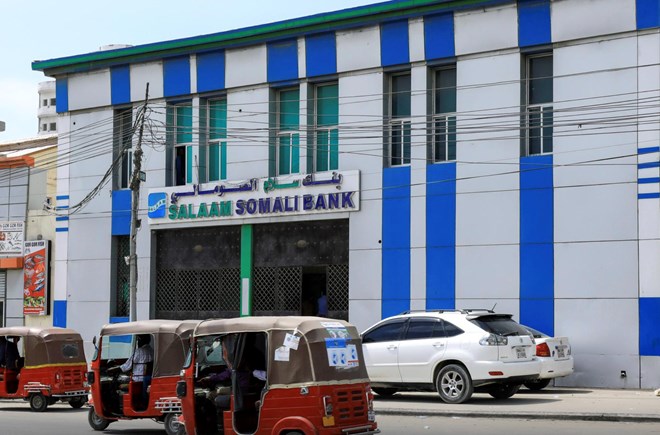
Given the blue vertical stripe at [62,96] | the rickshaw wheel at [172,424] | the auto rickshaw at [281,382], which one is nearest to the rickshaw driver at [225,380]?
the auto rickshaw at [281,382]

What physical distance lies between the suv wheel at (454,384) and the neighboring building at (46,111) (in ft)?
342

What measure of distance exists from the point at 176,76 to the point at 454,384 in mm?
14832

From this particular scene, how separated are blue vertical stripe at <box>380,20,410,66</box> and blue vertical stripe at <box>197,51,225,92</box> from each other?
5.31 metres

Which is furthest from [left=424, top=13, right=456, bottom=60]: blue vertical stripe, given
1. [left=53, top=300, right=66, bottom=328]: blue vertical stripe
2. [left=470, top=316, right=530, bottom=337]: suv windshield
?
[left=53, top=300, right=66, bottom=328]: blue vertical stripe

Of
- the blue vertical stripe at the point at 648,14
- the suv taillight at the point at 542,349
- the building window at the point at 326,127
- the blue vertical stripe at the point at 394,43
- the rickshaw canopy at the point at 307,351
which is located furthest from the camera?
the building window at the point at 326,127

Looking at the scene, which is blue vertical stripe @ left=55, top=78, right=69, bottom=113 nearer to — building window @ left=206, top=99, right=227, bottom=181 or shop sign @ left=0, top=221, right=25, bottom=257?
shop sign @ left=0, top=221, right=25, bottom=257

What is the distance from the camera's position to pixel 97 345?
Answer: 17.8 metres

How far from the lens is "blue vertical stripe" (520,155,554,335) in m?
24.0

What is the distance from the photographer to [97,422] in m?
17.4

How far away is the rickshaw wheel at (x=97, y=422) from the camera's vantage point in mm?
17353

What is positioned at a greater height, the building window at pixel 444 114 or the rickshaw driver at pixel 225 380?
the building window at pixel 444 114

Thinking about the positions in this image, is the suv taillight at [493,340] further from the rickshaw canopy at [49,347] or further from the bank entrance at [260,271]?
the bank entrance at [260,271]

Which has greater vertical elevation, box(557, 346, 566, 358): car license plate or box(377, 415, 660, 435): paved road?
box(557, 346, 566, 358): car license plate

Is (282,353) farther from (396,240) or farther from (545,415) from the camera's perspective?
(396,240)
